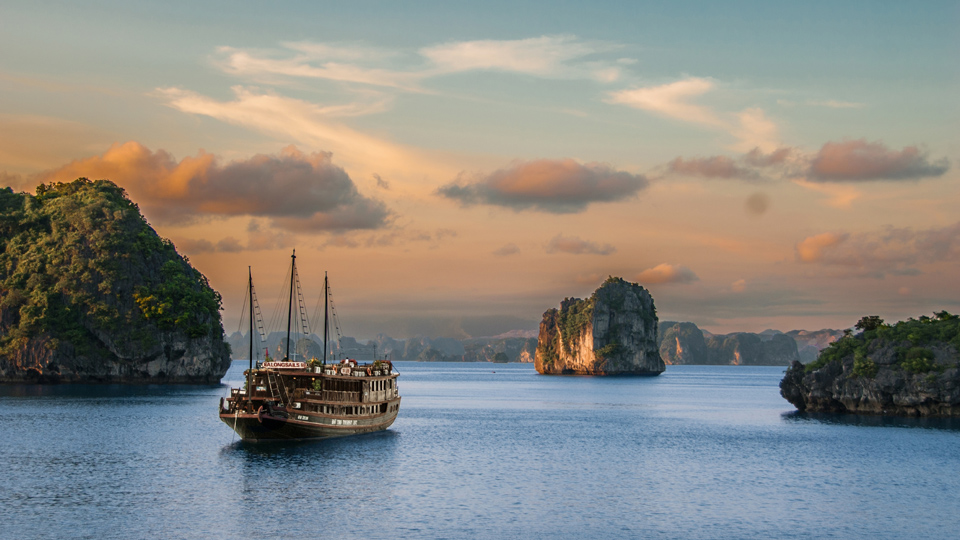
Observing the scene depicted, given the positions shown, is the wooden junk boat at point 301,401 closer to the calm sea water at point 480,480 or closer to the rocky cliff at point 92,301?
the calm sea water at point 480,480

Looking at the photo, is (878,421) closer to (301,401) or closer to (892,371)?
(892,371)

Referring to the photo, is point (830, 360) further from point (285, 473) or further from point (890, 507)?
point (285, 473)

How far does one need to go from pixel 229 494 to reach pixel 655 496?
2736cm

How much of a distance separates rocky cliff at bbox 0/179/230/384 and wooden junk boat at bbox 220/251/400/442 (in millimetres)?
101820

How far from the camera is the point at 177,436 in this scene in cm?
8169

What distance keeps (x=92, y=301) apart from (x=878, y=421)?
144 meters

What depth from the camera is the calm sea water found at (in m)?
46.2

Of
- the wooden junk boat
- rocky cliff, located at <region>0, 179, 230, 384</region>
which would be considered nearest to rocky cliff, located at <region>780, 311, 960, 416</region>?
the wooden junk boat

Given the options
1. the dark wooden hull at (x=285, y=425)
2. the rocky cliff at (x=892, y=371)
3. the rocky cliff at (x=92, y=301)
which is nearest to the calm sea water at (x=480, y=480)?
the dark wooden hull at (x=285, y=425)

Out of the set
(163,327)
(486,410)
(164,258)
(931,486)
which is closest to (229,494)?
(931,486)

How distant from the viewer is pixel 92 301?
17038cm

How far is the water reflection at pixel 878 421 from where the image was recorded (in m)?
96.2

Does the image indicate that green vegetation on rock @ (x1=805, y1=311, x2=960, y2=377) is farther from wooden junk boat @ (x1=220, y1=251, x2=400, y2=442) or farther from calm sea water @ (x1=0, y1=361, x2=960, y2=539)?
wooden junk boat @ (x1=220, y1=251, x2=400, y2=442)

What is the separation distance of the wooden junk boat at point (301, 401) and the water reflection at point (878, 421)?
5756cm
